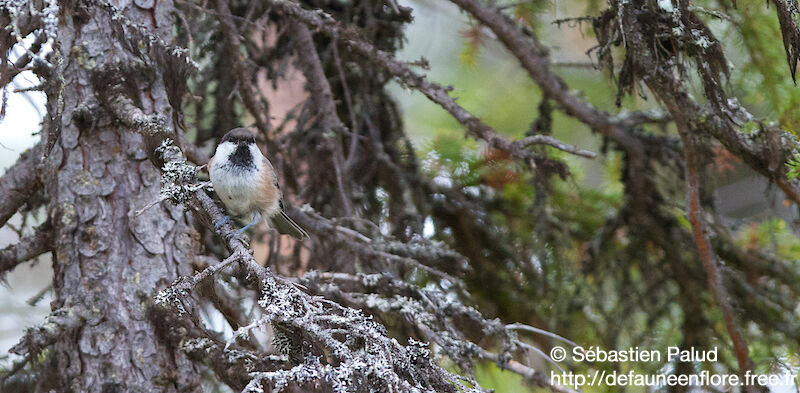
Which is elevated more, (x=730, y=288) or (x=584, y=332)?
(x=730, y=288)

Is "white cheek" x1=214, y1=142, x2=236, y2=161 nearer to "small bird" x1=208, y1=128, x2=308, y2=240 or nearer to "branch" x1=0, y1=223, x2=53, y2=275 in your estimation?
"small bird" x1=208, y1=128, x2=308, y2=240

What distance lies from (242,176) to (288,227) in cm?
38

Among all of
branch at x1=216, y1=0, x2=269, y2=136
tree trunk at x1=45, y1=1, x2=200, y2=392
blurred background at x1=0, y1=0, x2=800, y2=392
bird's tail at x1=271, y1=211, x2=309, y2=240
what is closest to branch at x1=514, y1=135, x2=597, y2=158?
blurred background at x1=0, y1=0, x2=800, y2=392

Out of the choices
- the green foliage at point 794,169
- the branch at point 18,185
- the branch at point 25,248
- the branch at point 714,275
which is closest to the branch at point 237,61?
the branch at point 18,185

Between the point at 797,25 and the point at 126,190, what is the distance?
2347mm

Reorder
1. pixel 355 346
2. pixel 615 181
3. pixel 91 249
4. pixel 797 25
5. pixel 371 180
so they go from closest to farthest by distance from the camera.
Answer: pixel 355 346, pixel 797 25, pixel 91 249, pixel 371 180, pixel 615 181

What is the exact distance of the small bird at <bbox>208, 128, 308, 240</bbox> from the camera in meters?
2.63

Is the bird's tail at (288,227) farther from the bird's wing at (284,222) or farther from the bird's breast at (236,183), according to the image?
the bird's breast at (236,183)

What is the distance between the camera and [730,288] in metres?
3.18

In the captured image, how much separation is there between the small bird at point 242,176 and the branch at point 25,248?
2.04 ft

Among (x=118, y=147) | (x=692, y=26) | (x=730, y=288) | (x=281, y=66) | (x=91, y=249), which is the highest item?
(x=281, y=66)

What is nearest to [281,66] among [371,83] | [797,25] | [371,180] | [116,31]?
[371,83]

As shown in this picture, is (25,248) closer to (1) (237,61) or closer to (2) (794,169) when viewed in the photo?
(1) (237,61)

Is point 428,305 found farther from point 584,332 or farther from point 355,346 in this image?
point 584,332
